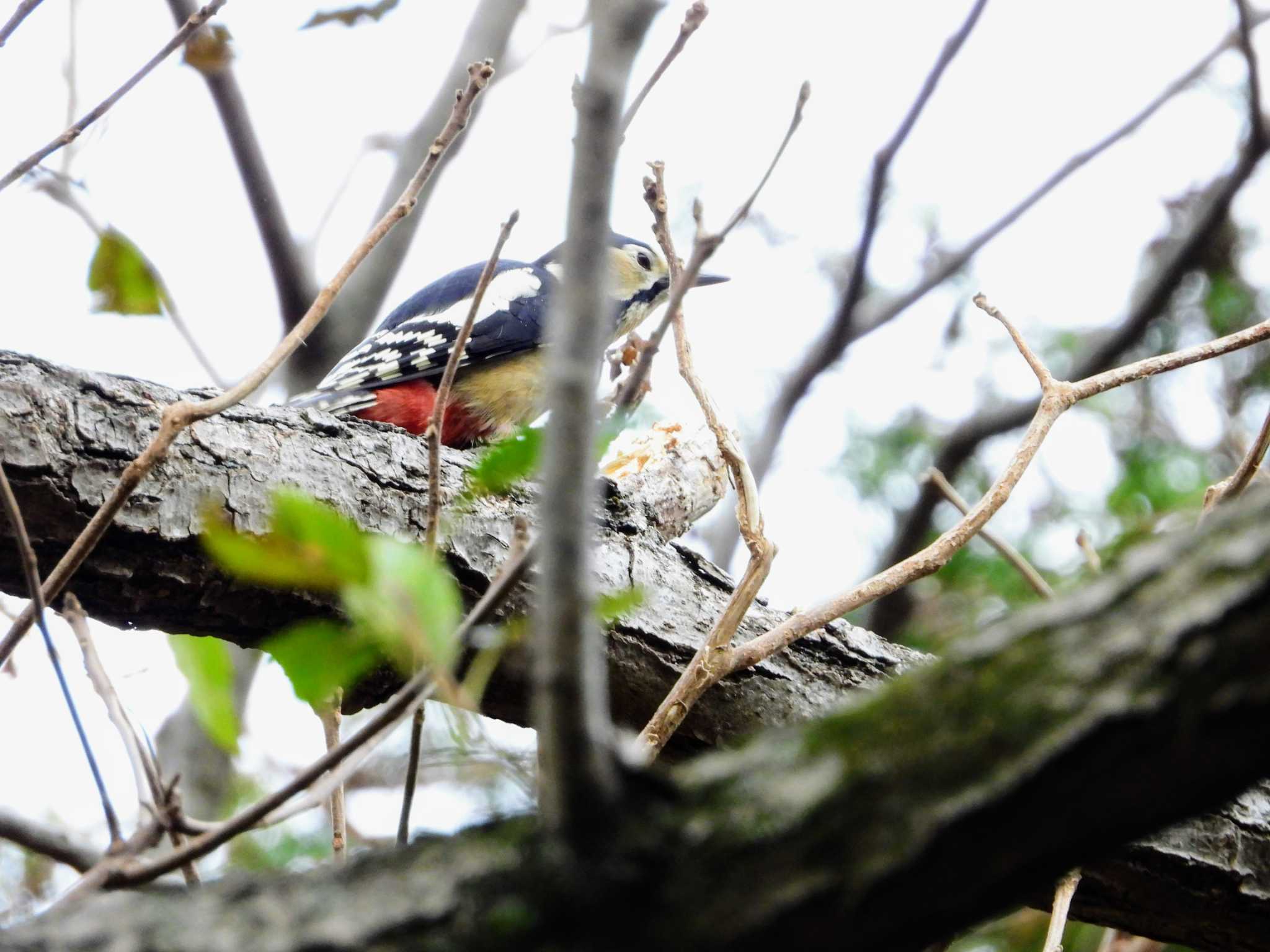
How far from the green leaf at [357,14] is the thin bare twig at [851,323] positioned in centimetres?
466

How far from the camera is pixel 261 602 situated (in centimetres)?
212

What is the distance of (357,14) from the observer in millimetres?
2334

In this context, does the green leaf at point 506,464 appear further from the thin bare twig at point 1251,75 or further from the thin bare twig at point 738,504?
the thin bare twig at point 1251,75

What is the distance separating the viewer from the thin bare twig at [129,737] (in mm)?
1139

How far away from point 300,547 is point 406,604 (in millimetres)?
96

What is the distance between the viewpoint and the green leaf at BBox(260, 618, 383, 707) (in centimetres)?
94

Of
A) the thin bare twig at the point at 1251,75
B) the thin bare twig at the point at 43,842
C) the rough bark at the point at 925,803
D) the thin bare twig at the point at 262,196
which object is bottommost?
the rough bark at the point at 925,803

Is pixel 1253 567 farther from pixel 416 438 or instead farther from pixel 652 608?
pixel 416 438

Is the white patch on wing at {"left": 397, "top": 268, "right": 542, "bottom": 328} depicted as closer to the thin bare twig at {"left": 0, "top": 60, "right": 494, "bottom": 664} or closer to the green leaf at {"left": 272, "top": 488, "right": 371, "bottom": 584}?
the thin bare twig at {"left": 0, "top": 60, "right": 494, "bottom": 664}

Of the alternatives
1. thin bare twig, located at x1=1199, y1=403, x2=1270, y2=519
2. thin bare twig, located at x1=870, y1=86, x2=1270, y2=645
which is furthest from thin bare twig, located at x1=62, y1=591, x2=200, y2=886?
thin bare twig, located at x1=870, y1=86, x2=1270, y2=645

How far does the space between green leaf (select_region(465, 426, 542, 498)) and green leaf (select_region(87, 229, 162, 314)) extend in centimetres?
110

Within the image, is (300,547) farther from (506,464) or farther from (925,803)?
(925,803)

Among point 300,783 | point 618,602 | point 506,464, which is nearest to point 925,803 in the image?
point 618,602

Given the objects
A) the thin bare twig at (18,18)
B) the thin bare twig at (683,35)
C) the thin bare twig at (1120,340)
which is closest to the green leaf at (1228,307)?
the thin bare twig at (1120,340)
